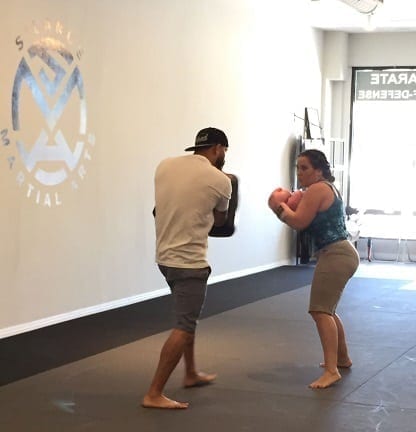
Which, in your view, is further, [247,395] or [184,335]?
[247,395]

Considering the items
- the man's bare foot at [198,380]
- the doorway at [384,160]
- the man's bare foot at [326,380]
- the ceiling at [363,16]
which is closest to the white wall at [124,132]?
the ceiling at [363,16]

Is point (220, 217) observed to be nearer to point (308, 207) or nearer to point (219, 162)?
point (219, 162)

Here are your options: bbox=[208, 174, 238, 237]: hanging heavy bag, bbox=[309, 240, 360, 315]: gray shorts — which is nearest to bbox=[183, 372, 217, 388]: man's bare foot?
bbox=[309, 240, 360, 315]: gray shorts

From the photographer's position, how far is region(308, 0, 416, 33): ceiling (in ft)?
35.8

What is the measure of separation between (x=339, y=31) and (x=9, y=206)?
24.9 ft

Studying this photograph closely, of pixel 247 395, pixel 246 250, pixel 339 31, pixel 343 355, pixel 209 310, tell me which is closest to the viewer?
pixel 247 395

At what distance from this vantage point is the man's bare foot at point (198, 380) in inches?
184

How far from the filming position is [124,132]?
7508 millimetres

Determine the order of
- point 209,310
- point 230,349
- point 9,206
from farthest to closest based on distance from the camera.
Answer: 1. point 209,310
2. point 9,206
3. point 230,349

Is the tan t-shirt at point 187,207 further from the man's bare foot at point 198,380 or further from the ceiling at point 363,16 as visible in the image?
the ceiling at point 363,16

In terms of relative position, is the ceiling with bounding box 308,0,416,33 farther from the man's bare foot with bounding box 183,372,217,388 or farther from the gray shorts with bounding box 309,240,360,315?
the man's bare foot with bounding box 183,372,217,388

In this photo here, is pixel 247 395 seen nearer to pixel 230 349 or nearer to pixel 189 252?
pixel 189 252

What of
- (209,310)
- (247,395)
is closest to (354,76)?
(209,310)

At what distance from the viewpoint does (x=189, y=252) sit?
4207 mm
